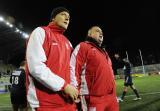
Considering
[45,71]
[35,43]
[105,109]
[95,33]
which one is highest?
[95,33]

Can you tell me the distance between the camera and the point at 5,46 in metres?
55.0

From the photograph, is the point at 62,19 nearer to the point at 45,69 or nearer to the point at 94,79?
the point at 45,69

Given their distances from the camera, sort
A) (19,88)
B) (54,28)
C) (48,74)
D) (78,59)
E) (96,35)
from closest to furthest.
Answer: (48,74) < (54,28) < (78,59) < (96,35) < (19,88)

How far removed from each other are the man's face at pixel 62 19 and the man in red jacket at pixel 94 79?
1.82 meters

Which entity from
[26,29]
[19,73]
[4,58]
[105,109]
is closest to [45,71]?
[105,109]

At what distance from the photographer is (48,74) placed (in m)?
3.51

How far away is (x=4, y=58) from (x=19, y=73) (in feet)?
A: 144

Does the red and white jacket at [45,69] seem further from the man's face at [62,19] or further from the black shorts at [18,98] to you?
the black shorts at [18,98]

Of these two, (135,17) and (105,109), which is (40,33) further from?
(135,17)

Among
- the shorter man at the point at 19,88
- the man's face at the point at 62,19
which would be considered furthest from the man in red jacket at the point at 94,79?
the shorter man at the point at 19,88

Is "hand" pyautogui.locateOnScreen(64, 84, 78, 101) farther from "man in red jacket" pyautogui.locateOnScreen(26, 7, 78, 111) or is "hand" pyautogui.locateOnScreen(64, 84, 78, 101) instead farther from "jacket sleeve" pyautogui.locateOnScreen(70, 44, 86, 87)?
"jacket sleeve" pyautogui.locateOnScreen(70, 44, 86, 87)

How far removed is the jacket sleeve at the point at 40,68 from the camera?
138 inches

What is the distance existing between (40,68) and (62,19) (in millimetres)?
846

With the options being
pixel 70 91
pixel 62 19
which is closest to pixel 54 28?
pixel 62 19
